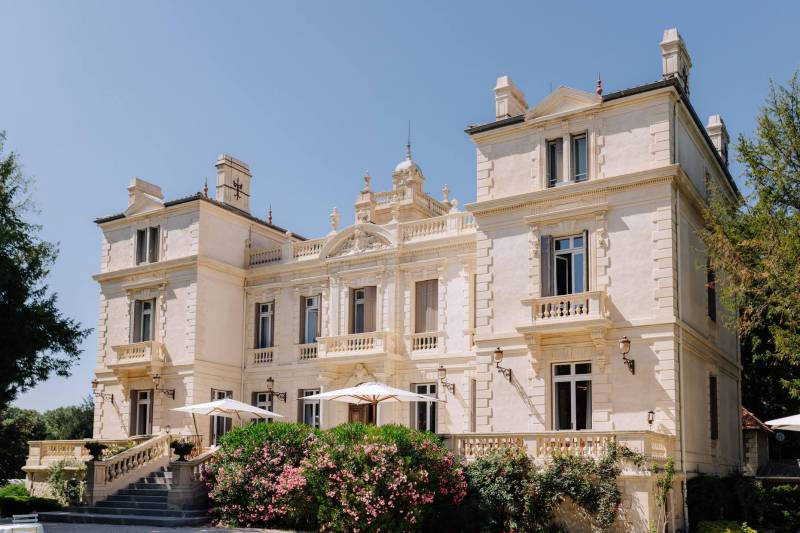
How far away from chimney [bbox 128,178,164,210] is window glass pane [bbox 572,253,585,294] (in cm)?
1633

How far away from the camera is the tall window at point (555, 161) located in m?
23.5

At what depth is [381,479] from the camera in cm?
1944

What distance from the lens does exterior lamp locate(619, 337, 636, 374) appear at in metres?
21.2

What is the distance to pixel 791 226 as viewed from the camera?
22391 millimetres

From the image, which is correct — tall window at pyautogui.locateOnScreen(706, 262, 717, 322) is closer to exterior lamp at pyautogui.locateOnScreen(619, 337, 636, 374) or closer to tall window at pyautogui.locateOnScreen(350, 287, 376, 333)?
exterior lamp at pyautogui.locateOnScreen(619, 337, 636, 374)

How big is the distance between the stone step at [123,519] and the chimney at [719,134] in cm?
1965

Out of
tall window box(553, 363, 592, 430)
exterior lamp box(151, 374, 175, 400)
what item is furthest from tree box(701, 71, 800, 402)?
exterior lamp box(151, 374, 175, 400)

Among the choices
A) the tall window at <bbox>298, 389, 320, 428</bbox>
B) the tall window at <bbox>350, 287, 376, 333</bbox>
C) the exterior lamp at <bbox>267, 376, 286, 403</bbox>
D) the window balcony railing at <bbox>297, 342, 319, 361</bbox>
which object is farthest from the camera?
the exterior lamp at <bbox>267, 376, 286, 403</bbox>

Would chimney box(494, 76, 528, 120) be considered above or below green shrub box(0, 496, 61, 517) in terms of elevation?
above

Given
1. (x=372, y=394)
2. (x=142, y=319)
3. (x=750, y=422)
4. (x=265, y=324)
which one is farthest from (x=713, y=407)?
(x=142, y=319)

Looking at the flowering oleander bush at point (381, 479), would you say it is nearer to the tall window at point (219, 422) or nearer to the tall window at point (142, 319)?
the tall window at point (219, 422)

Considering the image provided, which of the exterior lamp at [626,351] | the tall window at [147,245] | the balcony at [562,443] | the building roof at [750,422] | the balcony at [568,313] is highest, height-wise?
the tall window at [147,245]

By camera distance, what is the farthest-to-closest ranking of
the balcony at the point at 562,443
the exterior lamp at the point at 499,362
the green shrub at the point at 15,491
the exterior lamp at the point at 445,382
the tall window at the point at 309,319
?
the tall window at the point at 309,319 < the green shrub at the point at 15,491 < the exterior lamp at the point at 445,382 < the exterior lamp at the point at 499,362 < the balcony at the point at 562,443

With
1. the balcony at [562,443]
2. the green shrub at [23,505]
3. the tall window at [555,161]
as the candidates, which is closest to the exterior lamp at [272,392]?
the green shrub at [23,505]
